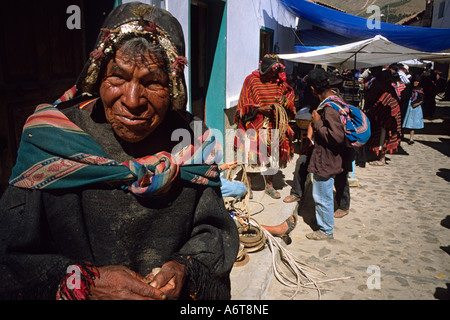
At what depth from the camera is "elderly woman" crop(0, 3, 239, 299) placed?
127 centimetres

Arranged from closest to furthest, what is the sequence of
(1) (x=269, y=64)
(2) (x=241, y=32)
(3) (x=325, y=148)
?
(3) (x=325, y=148) < (1) (x=269, y=64) < (2) (x=241, y=32)

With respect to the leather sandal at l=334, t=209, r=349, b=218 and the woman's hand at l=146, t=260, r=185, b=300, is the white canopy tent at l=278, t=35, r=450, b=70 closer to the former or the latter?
the leather sandal at l=334, t=209, r=349, b=218

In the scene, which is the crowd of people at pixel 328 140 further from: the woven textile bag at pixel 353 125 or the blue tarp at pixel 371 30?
the blue tarp at pixel 371 30

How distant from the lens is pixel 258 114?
221 inches

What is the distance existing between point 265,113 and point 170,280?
4463 mm

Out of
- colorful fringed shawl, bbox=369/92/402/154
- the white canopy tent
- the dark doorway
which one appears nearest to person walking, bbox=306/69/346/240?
the dark doorway

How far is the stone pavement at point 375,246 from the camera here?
362cm

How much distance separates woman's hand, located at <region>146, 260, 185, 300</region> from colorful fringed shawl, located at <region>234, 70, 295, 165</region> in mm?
4393

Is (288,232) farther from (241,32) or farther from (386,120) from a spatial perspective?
(386,120)

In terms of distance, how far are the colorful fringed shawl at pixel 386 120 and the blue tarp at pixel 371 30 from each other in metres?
2.81

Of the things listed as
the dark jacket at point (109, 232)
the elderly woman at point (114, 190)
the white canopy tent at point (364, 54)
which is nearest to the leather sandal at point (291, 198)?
the white canopy tent at point (364, 54)

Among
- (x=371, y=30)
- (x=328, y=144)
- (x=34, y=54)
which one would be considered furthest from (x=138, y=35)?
(x=371, y=30)
